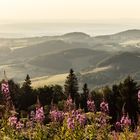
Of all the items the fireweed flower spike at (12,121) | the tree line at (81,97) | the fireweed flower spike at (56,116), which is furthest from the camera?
the tree line at (81,97)

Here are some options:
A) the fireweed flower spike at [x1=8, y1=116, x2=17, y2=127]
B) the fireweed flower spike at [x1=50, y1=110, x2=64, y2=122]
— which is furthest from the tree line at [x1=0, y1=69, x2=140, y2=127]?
the fireweed flower spike at [x1=8, y1=116, x2=17, y2=127]

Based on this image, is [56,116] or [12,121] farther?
[56,116]

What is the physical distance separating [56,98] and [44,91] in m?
4.57

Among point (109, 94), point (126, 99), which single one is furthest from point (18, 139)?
point (109, 94)

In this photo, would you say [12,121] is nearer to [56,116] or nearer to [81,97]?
[56,116]

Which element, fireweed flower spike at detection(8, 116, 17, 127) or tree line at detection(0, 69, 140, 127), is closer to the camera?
fireweed flower spike at detection(8, 116, 17, 127)

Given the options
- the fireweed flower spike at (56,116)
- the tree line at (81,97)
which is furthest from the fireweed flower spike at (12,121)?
the tree line at (81,97)

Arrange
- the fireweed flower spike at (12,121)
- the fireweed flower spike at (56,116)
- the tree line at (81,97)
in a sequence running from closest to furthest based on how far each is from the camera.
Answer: the fireweed flower spike at (12,121), the fireweed flower spike at (56,116), the tree line at (81,97)

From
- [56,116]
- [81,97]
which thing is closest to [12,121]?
[56,116]

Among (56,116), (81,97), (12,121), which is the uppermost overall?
(12,121)

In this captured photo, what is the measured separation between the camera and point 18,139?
14.9 metres

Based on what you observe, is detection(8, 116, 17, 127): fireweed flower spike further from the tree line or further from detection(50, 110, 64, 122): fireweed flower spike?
the tree line

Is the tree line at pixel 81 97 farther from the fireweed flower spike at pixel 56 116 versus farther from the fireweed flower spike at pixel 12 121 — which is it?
the fireweed flower spike at pixel 12 121

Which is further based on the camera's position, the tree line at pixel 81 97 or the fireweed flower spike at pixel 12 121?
the tree line at pixel 81 97
